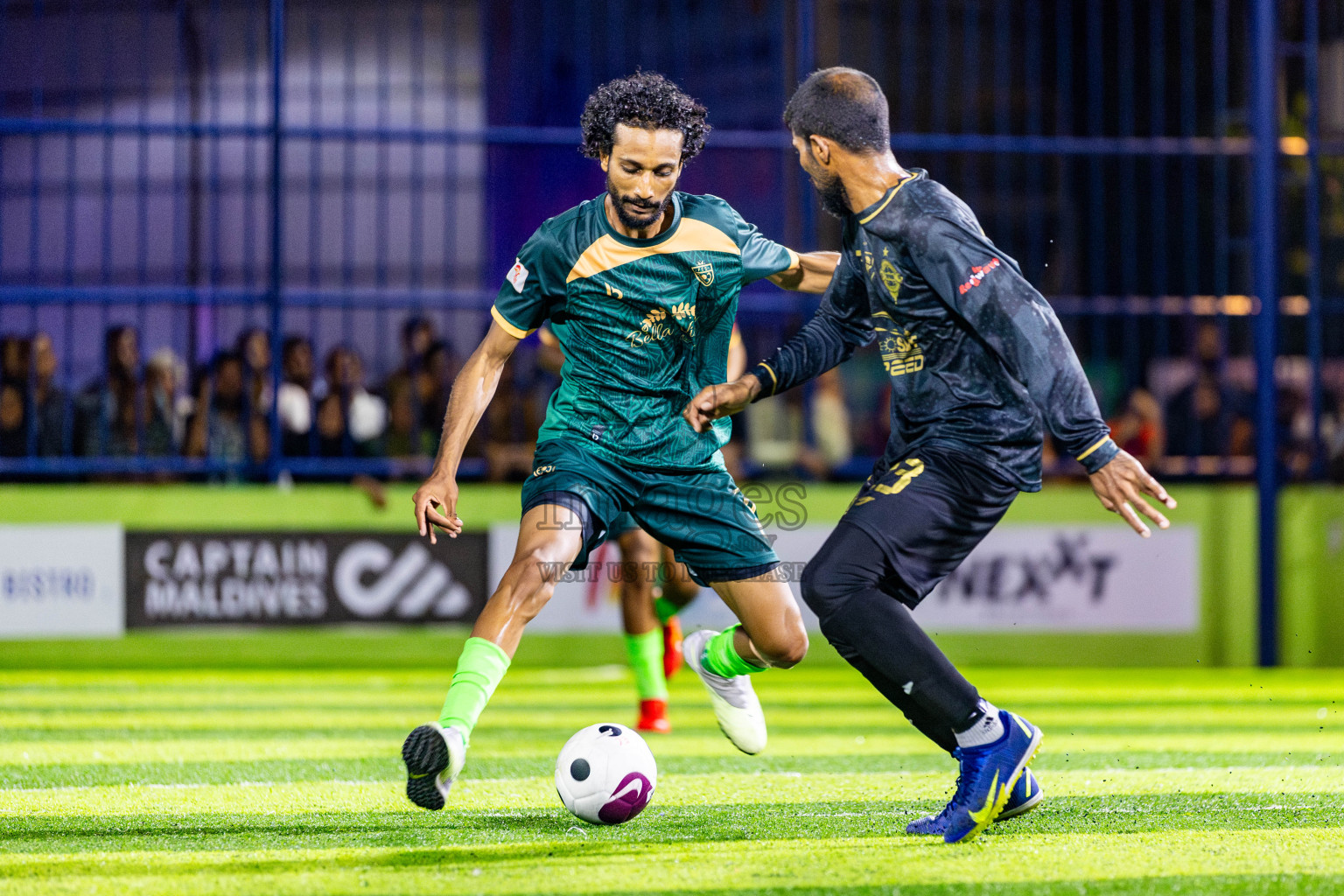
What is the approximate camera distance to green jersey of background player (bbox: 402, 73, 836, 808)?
462cm

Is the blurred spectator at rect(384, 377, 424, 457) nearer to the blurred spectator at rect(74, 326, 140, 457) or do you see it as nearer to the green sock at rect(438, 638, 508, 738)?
the blurred spectator at rect(74, 326, 140, 457)

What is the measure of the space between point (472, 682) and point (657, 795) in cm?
111

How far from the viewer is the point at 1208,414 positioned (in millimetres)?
10562

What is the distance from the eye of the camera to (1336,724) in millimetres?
7023

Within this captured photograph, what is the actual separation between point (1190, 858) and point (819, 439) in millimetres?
6776

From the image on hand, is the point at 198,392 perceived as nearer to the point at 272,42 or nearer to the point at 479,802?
the point at 272,42

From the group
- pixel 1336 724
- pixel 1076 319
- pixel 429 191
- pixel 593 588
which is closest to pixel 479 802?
pixel 1336 724

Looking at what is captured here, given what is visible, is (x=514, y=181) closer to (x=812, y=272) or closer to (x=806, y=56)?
(x=806, y=56)

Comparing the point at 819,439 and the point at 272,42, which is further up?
the point at 272,42

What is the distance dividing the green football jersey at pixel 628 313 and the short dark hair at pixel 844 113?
2.17 ft

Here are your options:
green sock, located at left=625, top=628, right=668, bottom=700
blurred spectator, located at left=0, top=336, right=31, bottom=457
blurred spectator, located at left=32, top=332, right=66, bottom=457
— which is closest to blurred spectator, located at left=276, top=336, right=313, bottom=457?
blurred spectator, located at left=32, top=332, right=66, bottom=457

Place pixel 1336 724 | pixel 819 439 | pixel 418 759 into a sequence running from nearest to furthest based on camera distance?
pixel 418 759 → pixel 1336 724 → pixel 819 439

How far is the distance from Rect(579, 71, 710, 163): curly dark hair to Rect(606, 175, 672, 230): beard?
6.0 inches

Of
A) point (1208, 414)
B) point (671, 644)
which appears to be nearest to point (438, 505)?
point (671, 644)
